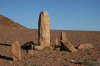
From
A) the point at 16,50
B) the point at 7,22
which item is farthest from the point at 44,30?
the point at 7,22

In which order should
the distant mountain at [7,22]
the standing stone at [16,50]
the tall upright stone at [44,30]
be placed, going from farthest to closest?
the distant mountain at [7,22], the tall upright stone at [44,30], the standing stone at [16,50]

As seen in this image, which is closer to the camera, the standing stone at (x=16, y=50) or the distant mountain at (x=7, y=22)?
the standing stone at (x=16, y=50)

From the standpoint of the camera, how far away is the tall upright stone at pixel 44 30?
2188 centimetres

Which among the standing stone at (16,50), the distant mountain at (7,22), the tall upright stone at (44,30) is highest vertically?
the distant mountain at (7,22)

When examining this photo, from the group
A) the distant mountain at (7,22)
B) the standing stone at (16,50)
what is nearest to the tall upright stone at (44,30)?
the standing stone at (16,50)

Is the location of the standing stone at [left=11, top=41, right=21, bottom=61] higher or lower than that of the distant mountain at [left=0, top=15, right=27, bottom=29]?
lower

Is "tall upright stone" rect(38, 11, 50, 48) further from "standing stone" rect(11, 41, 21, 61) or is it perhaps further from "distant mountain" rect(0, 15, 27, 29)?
"distant mountain" rect(0, 15, 27, 29)

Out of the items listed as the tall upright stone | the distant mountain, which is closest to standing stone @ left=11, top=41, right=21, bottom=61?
the tall upright stone

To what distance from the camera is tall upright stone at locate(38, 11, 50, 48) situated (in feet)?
71.8

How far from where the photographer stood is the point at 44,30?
22.0 m

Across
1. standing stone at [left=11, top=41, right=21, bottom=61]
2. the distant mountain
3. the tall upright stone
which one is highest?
the distant mountain

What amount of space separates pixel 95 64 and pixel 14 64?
16.8 ft

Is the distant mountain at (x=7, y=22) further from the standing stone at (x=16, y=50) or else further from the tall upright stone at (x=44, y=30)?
the standing stone at (x=16, y=50)

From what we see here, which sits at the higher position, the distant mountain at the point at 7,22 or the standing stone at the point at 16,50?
the distant mountain at the point at 7,22
